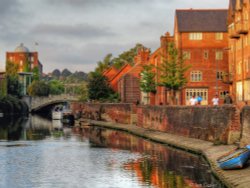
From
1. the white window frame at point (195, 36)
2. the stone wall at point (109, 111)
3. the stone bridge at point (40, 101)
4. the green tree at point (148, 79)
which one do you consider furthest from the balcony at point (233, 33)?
the stone bridge at point (40, 101)

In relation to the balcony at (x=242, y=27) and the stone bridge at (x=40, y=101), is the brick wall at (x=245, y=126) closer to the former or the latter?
the balcony at (x=242, y=27)

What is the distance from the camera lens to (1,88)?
166375 mm

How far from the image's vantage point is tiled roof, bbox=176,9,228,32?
95000 mm

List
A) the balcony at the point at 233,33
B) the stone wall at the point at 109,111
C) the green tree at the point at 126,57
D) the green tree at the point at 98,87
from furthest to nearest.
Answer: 1. the green tree at the point at 126,57
2. the green tree at the point at 98,87
3. the stone wall at the point at 109,111
4. the balcony at the point at 233,33

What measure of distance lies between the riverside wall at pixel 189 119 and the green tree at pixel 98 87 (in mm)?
18601

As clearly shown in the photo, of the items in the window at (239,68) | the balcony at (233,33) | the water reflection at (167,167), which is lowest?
the water reflection at (167,167)

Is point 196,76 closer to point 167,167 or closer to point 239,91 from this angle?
point 239,91

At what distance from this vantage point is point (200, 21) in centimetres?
9544

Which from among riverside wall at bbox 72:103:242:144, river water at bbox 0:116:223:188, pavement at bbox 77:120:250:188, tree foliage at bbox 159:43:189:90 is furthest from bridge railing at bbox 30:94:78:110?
river water at bbox 0:116:223:188

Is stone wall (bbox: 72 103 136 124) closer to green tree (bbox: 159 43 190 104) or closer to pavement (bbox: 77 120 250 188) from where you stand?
pavement (bbox: 77 120 250 188)

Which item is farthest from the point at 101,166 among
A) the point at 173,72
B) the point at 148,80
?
the point at 148,80

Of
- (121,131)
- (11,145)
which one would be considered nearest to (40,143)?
(11,145)

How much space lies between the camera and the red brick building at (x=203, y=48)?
9512cm

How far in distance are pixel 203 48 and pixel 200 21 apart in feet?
13.3
